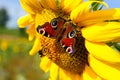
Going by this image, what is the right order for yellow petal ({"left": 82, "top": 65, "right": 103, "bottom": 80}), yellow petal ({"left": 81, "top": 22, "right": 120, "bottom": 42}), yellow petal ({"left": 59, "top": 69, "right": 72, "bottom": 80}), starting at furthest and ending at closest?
yellow petal ({"left": 59, "top": 69, "right": 72, "bottom": 80})
yellow petal ({"left": 82, "top": 65, "right": 103, "bottom": 80})
yellow petal ({"left": 81, "top": 22, "right": 120, "bottom": 42})

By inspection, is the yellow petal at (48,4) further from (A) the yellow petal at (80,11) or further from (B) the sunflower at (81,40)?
(A) the yellow petal at (80,11)

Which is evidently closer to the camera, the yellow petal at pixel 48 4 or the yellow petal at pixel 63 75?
the yellow petal at pixel 48 4

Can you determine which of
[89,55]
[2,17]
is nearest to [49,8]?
[89,55]

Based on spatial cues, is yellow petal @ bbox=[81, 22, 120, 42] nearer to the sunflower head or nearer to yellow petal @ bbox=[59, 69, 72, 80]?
the sunflower head

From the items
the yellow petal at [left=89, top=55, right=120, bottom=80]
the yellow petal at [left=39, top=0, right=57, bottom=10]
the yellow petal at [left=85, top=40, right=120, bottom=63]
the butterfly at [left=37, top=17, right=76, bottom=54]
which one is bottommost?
the yellow petal at [left=89, top=55, right=120, bottom=80]

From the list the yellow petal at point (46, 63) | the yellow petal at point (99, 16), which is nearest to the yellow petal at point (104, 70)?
the yellow petal at point (99, 16)

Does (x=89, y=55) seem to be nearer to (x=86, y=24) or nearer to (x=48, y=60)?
(x=86, y=24)

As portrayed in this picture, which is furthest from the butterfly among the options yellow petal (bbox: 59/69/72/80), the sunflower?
yellow petal (bbox: 59/69/72/80)
